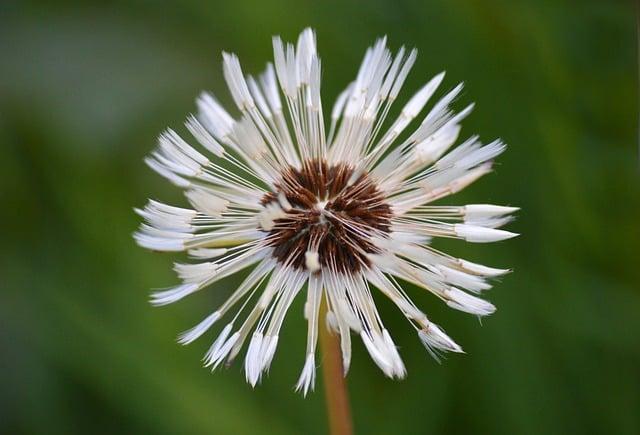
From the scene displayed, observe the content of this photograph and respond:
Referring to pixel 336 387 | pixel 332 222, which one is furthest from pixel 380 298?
pixel 336 387

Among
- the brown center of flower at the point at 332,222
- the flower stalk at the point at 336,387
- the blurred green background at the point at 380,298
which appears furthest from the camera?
the blurred green background at the point at 380,298

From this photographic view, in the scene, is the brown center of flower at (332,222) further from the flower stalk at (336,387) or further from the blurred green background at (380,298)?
the blurred green background at (380,298)

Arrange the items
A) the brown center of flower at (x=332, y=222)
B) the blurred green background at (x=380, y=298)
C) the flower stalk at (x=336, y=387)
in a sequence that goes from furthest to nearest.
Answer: the blurred green background at (x=380, y=298) < the brown center of flower at (x=332, y=222) < the flower stalk at (x=336, y=387)

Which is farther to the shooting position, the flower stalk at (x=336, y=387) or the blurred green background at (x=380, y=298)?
the blurred green background at (x=380, y=298)

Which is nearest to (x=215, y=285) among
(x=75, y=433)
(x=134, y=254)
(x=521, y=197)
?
(x=134, y=254)

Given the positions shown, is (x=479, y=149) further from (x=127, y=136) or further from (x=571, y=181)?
(x=127, y=136)

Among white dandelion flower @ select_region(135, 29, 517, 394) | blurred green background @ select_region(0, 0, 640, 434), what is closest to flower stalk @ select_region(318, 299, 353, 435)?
white dandelion flower @ select_region(135, 29, 517, 394)

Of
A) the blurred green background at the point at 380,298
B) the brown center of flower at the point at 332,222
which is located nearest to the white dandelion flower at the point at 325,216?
the brown center of flower at the point at 332,222
